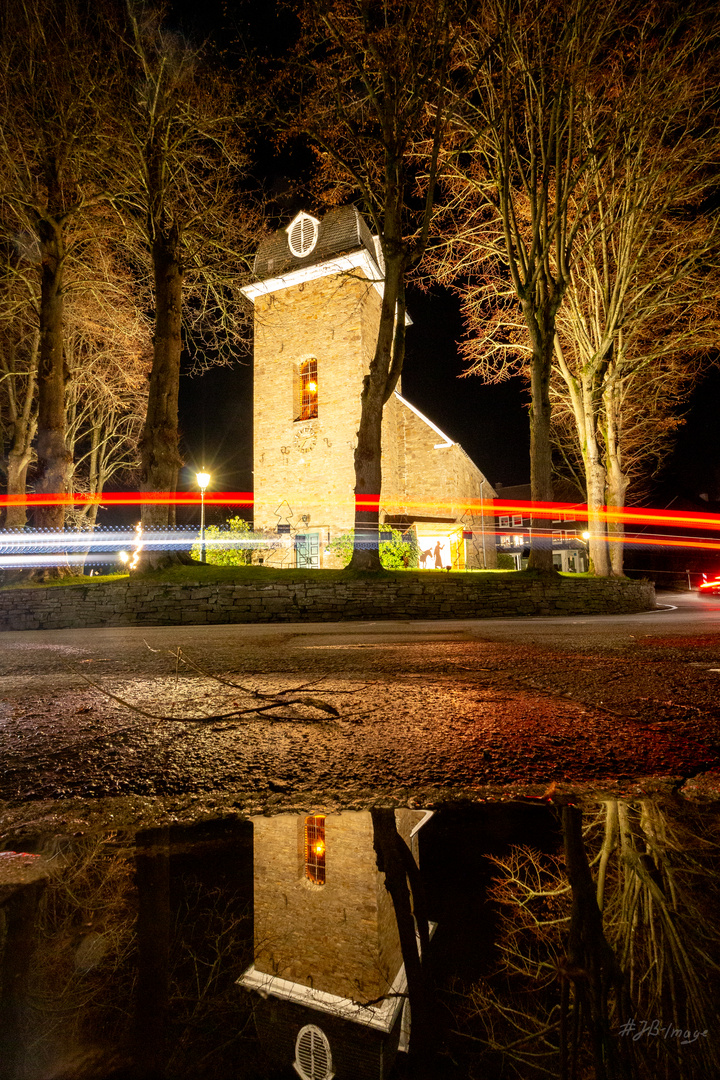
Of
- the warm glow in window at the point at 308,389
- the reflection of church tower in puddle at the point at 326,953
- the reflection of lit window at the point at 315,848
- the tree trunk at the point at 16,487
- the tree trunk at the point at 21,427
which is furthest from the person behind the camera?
the warm glow in window at the point at 308,389

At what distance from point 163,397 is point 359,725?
1266 centimetres

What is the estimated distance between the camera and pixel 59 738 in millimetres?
2629

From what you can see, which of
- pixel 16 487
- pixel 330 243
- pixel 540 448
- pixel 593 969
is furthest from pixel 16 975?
pixel 330 243

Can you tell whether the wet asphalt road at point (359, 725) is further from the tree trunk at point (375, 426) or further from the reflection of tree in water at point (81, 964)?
the tree trunk at point (375, 426)

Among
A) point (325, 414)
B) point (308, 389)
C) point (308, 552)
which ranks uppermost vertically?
point (308, 389)

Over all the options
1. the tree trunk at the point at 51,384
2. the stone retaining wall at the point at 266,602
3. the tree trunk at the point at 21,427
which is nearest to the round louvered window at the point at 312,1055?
the stone retaining wall at the point at 266,602

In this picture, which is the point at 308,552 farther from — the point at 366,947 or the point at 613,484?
the point at 366,947

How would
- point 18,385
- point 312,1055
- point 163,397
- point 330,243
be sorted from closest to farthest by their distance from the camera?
point 312,1055, point 163,397, point 18,385, point 330,243

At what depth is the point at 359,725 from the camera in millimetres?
2740

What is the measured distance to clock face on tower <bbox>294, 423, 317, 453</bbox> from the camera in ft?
73.7

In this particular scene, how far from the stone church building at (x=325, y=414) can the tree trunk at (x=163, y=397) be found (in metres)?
6.44

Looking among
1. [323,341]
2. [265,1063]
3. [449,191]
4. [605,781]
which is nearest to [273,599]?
[605,781]

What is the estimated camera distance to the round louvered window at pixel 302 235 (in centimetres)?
2280

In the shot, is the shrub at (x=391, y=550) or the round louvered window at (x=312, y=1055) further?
the shrub at (x=391, y=550)
